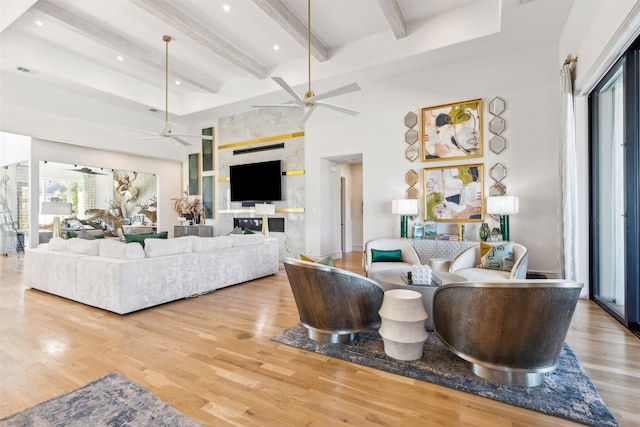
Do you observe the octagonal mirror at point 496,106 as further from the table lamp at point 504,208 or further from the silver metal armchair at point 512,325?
the silver metal armchair at point 512,325

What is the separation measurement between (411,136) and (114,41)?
5451 millimetres

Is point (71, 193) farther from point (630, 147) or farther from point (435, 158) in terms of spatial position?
point (630, 147)

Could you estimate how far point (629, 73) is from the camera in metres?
2.80

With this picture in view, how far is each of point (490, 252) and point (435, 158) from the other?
2227 millimetres

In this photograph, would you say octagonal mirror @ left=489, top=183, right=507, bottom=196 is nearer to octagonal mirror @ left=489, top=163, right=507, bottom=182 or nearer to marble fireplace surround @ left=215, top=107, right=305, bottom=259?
octagonal mirror @ left=489, top=163, right=507, bottom=182

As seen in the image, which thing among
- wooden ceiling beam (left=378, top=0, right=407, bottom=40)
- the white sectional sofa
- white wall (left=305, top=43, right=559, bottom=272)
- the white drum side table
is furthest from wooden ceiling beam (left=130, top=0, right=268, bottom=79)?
the white drum side table

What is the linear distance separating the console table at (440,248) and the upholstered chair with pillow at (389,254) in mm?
602

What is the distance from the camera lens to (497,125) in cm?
500

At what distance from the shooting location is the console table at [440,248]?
15.9 ft

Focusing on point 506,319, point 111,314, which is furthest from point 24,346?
point 506,319

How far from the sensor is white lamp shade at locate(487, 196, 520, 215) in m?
4.44

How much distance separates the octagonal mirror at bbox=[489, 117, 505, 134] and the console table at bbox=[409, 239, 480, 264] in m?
1.91

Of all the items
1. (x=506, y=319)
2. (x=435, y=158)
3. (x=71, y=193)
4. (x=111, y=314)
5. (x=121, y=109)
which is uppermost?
(x=121, y=109)

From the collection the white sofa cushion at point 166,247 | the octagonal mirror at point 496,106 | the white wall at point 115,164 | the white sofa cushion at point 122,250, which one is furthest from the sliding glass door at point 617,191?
the white wall at point 115,164
